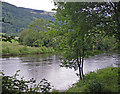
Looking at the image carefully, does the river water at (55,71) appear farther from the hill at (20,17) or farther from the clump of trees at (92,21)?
the hill at (20,17)

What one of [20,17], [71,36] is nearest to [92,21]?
[71,36]

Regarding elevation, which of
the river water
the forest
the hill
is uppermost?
the hill

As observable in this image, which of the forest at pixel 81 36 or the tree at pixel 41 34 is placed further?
the tree at pixel 41 34

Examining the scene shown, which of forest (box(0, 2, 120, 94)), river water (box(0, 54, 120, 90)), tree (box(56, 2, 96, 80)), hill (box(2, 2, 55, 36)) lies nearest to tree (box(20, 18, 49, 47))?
forest (box(0, 2, 120, 94))

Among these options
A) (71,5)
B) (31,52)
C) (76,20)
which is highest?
(71,5)

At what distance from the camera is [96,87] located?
327 centimetres

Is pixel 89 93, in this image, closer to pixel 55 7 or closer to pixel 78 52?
pixel 78 52

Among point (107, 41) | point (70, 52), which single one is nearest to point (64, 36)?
point (70, 52)

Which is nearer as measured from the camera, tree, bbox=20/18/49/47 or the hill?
tree, bbox=20/18/49/47

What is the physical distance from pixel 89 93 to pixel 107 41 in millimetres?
2085

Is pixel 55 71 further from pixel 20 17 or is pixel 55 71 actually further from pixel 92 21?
pixel 20 17

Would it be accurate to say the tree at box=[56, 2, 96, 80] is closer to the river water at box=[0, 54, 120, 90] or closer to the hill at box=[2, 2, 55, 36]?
the river water at box=[0, 54, 120, 90]

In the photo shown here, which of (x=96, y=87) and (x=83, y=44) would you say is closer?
(x=96, y=87)

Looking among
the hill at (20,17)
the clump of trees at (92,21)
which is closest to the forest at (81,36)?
the clump of trees at (92,21)
